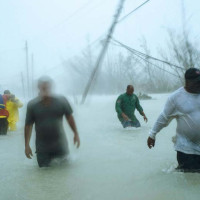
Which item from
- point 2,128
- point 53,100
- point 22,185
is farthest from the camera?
point 2,128

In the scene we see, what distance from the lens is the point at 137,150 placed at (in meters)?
7.32

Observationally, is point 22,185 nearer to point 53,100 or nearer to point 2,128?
point 53,100

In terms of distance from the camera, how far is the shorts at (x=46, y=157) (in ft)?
18.5

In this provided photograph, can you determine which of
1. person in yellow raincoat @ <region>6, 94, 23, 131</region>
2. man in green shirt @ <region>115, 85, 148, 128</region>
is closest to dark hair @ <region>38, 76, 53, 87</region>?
man in green shirt @ <region>115, 85, 148, 128</region>

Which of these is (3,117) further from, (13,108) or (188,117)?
(188,117)

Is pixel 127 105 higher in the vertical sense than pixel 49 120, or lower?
lower

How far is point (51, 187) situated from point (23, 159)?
7.90 ft

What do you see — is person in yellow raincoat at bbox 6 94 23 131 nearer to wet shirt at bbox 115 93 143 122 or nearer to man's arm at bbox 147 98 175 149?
wet shirt at bbox 115 93 143 122

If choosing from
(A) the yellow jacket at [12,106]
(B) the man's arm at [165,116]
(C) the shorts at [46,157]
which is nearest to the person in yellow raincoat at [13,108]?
(A) the yellow jacket at [12,106]

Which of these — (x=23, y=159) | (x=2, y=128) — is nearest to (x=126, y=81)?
(x=2, y=128)

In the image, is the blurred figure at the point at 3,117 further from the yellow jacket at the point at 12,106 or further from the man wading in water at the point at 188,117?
the man wading in water at the point at 188,117

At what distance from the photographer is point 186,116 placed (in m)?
4.51

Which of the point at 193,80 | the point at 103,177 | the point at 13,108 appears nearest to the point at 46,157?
the point at 103,177

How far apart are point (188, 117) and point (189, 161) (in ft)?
1.90
